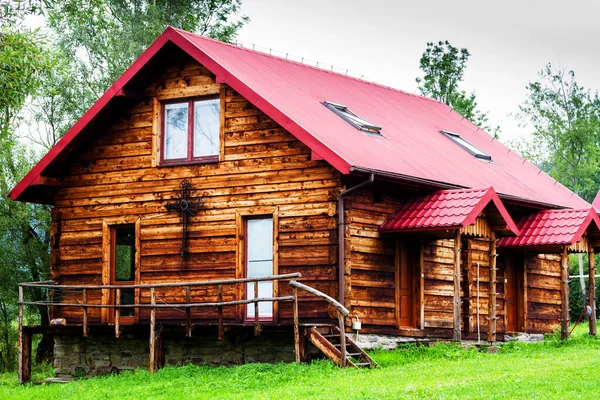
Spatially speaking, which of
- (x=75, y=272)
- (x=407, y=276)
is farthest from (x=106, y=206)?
(x=407, y=276)

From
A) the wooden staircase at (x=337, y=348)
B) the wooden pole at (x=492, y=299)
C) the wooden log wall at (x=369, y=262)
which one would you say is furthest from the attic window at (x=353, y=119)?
the wooden staircase at (x=337, y=348)

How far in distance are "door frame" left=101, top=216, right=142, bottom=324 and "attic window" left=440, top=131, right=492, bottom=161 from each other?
10.1 metres

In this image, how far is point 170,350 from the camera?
984 inches

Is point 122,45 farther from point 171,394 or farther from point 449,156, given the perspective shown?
point 171,394

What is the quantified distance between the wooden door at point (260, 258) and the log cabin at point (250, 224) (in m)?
0.03

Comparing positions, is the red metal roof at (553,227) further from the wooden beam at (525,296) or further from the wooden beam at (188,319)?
the wooden beam at (188,319)

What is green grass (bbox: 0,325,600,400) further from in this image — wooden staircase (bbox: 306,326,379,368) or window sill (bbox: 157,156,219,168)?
window sill (bbox: 157,156,219,168)

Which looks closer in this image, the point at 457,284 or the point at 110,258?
the point at 457,284

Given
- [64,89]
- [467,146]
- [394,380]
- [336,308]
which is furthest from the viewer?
[64,89]

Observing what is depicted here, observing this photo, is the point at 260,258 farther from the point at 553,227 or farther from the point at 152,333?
the point at 553,227

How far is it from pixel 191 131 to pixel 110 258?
3.68 metres

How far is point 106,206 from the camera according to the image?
2686 cm

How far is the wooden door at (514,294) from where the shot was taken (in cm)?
3105

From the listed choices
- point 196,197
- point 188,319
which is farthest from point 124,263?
point 188,319
